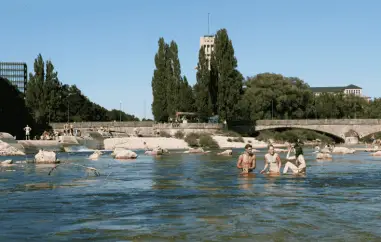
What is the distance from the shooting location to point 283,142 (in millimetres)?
108125

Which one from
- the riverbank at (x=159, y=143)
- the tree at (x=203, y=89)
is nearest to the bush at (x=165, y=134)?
the tree at (x=203, y=89)

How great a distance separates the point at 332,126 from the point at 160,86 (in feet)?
106

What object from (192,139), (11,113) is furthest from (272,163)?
(192,139)

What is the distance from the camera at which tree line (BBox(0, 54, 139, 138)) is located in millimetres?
84438

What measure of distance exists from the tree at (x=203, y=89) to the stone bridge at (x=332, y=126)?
18648mm

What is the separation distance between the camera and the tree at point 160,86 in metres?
102

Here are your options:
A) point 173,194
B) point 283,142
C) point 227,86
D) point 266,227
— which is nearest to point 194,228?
point 266,227

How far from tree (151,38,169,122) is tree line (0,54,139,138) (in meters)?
17.6

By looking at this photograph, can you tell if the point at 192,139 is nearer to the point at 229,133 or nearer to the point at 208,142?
the point at 208,142

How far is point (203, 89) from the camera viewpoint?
97.0 metres

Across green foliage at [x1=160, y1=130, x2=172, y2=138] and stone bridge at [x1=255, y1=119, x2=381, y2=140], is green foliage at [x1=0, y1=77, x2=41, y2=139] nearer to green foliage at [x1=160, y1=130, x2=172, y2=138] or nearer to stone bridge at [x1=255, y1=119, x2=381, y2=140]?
green foliage at [x1=160, y1=130, x2=172, y2=138]

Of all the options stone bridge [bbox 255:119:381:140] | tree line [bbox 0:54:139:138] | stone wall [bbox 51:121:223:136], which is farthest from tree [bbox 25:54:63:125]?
stone bridge [bbox 255:119:381:140]

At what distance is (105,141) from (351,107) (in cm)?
8129

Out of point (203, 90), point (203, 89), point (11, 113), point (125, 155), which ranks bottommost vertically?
point (125, 155)
